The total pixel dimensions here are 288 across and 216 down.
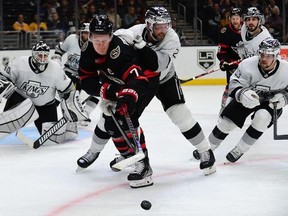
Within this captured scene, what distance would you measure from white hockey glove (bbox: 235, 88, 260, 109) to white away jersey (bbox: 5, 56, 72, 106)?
4.79 ft

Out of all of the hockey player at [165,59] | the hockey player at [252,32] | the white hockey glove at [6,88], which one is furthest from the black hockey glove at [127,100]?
the hockey player at [252,32]

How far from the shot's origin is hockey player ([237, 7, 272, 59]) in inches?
202

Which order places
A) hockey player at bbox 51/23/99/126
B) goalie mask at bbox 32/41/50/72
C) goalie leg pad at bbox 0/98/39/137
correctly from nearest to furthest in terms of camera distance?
goalie leg pad at bbox 0/98/39/137 → goalie mask at bbox 32/41/50/72 → hockey player at bbox 51/23/99/126

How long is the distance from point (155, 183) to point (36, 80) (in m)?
1.60

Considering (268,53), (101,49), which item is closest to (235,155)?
(268,53)

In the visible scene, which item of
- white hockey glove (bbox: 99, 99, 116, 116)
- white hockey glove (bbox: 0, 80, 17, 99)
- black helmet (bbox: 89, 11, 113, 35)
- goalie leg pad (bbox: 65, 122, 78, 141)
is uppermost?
black helmet (bbox: 89, 11, 113, 35)

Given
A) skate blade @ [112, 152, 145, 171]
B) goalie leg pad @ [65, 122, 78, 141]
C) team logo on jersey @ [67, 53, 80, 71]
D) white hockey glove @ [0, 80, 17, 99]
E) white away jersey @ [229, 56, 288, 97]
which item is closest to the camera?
skate blade @ [112, 152, 145, 171]

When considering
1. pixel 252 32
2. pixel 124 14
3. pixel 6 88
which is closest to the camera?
pixel 6 88

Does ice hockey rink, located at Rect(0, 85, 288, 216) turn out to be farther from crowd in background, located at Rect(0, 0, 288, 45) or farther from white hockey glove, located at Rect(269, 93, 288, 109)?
crowd in background, located at Rect(0, 0, 288, 45)

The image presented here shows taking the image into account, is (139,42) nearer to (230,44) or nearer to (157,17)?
(157,17)

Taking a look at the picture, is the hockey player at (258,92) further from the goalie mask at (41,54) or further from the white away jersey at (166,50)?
the goalie mask at (41,54)

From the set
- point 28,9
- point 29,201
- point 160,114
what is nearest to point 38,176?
point 29,201

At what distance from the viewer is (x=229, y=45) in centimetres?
563

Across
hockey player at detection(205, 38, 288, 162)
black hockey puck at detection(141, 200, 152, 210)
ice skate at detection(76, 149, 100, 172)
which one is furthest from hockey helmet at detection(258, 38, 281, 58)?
black hockey puck at detection(141, 200, 152, 210)
